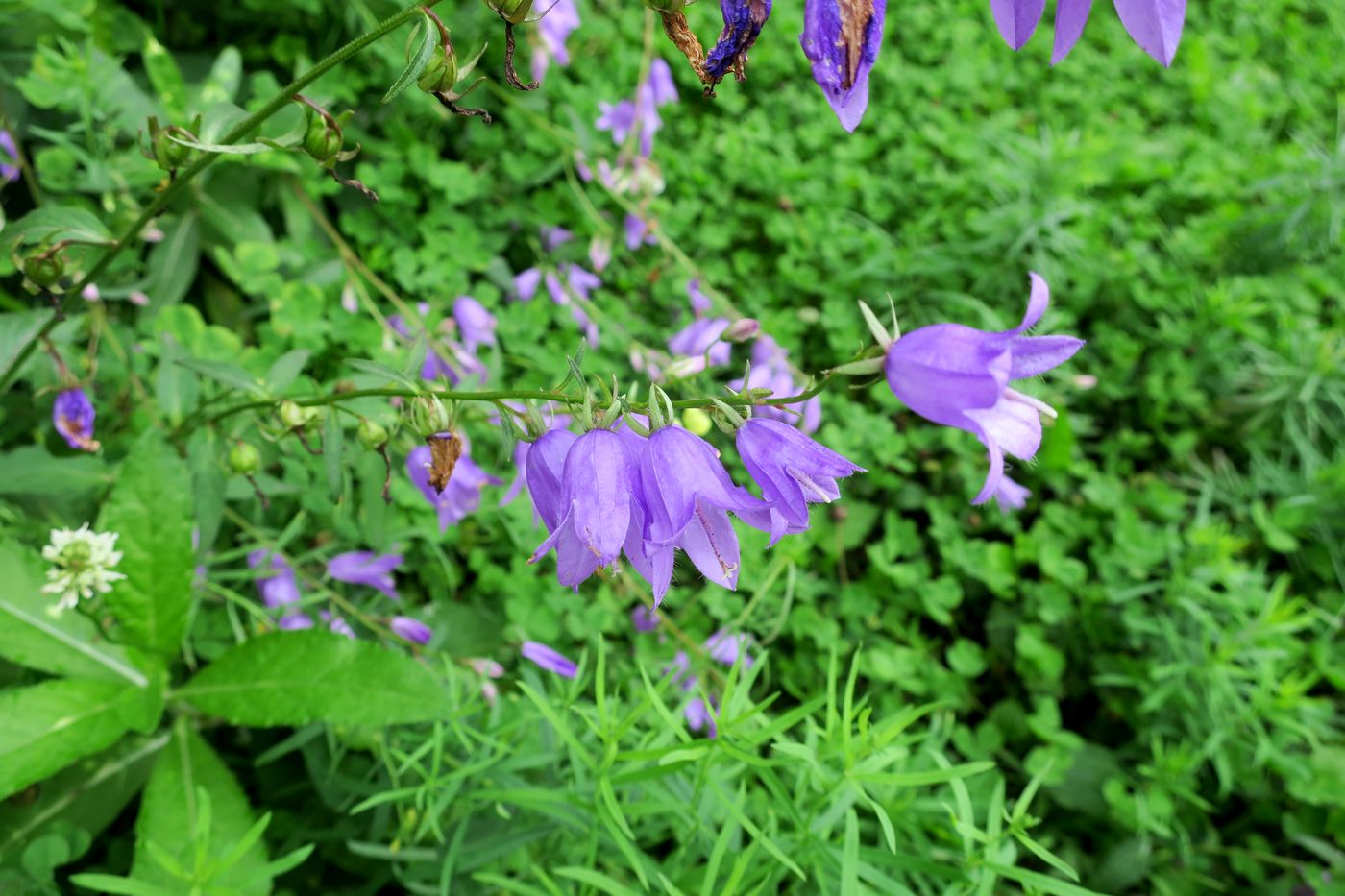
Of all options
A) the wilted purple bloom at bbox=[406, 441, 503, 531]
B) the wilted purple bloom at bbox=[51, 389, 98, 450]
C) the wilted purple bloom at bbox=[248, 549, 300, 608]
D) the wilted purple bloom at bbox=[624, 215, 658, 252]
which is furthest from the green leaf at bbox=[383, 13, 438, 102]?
the wilted purple bloom at bbox=[624, 215, 658, 252]

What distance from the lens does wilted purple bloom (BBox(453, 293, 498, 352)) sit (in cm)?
239

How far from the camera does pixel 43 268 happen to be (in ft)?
4.01

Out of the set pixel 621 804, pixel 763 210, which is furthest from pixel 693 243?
pixel 621 804

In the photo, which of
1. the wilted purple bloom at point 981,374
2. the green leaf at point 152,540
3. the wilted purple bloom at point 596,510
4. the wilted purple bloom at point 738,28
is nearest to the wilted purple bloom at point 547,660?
the green leaf at point 152,540

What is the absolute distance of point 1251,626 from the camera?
7.01 ft

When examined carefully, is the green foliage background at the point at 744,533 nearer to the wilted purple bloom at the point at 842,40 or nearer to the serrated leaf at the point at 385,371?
the serrated leaf at the point at 385,371

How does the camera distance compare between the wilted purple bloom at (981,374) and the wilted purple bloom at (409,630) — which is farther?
the wilted purple bloom at (409,630)

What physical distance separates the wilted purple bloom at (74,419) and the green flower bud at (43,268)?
374 millimetres

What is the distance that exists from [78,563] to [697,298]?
68.8 inches

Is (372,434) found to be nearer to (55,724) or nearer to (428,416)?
(428,416)

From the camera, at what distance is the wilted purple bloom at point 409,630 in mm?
1750

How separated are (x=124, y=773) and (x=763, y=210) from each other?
240 centimetres

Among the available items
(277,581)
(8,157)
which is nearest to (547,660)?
(277,581)

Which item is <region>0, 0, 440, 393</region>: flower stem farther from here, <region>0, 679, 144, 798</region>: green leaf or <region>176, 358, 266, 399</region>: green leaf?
<region>0, 679, 144, 798</region>: green leaf
